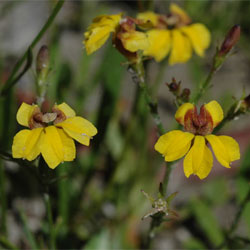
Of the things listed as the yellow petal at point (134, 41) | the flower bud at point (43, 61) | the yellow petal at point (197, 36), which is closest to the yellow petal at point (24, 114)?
the flower bud at point (43, 61)

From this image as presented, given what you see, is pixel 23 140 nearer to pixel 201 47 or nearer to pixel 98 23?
pixel 98 23

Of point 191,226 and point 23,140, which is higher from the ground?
point 23,140

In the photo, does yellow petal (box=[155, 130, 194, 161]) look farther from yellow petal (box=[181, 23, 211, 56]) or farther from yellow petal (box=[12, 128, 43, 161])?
yellow petal (box=[181, 23, 211, 56])

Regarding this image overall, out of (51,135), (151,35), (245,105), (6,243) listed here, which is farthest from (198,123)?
(6,243)

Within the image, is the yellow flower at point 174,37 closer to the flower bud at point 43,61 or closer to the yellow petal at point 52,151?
the flower bud at point 43,61

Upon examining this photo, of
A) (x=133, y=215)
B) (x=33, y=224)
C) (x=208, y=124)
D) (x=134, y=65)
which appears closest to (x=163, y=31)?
(x=134, y=65)

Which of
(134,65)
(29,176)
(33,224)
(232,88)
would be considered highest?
(134,65)

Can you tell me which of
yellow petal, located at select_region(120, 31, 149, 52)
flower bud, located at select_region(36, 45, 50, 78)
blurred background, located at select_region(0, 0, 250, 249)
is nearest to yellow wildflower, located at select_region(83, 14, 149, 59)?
yellow petal, located at select_region(120, 31, 149, 52)
